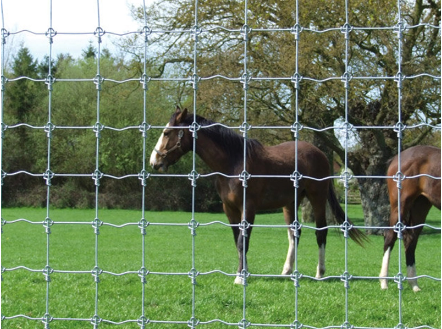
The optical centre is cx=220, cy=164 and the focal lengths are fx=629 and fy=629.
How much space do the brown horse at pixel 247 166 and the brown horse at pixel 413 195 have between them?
0.80 m

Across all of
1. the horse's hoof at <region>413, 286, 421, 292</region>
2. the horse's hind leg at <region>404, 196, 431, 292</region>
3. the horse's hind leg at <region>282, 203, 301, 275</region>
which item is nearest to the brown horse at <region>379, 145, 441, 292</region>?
the horse's hind leg at <region>404, 196, 431, 292</region>

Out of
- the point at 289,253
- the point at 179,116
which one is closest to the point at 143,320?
the point at 179,116

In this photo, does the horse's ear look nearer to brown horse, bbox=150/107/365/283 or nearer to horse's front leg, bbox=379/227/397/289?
brown horse, bbox=150/107/365/283

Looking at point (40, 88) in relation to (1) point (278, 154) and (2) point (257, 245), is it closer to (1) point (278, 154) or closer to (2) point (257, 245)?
(2) point (257, 245)

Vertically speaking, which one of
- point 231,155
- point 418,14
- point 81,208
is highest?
point 418,14

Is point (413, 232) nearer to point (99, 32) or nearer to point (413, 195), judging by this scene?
point (413, 195)

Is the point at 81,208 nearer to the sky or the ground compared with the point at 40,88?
nearer to the ground

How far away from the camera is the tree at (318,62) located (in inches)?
625

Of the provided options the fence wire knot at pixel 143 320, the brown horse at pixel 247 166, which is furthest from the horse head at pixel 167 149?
the fence wire knot at pixel 143 320

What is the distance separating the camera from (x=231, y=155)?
7.06 metres

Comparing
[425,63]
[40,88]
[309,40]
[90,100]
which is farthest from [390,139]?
[40,88]

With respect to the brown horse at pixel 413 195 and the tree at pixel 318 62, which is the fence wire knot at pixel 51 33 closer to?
the brown horse at pixel 413 195

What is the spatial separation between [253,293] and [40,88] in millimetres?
30890

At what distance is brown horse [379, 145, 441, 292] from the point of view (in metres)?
6.89
